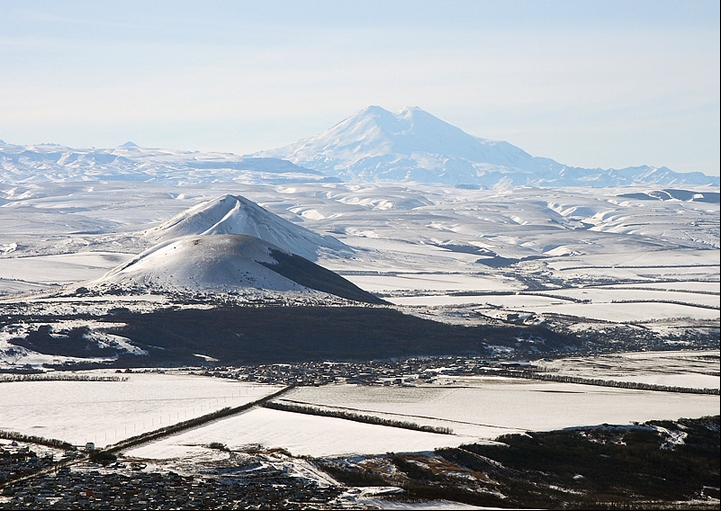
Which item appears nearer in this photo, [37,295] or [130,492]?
[130,492]

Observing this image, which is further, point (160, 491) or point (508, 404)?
point (508, 404)

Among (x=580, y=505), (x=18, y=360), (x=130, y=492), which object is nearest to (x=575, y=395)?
(x=580, y=505)

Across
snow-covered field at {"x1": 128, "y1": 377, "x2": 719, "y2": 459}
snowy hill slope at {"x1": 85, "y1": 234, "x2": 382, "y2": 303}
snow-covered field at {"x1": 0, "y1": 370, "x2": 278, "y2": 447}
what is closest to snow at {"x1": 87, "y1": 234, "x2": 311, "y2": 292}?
snowy hill slope at {"x1": 85, "y1": 234, "x2": 382, "y2": 303}

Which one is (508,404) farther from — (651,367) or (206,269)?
(206,269)

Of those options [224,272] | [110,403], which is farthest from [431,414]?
[224,272]

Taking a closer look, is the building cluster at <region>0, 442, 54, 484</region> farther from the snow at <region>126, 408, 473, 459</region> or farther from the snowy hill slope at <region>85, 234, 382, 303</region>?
the snowy hill slope at <region>85, 234, 382, 303</region>

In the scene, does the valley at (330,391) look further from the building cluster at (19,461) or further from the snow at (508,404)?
the snow at (508,404)

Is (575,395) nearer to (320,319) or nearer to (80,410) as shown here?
(80,410)
